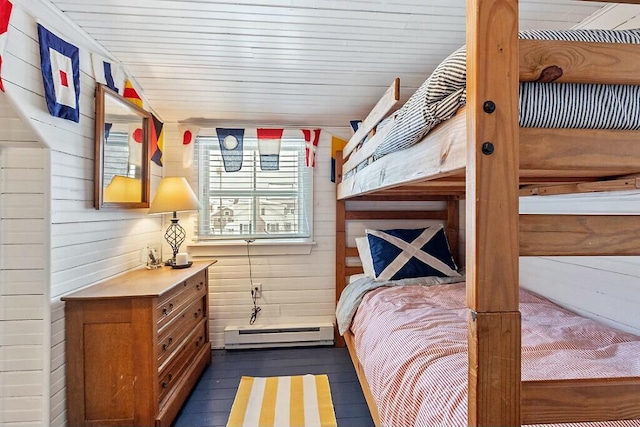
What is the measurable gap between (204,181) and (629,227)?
2915 mm

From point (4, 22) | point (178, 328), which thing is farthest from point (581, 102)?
point (178, 328)

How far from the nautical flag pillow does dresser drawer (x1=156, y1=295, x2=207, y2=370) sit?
1379 millimetres

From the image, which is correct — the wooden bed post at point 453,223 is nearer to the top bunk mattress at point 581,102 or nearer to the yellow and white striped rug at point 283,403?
the yellow and white striped rug at point 283,403

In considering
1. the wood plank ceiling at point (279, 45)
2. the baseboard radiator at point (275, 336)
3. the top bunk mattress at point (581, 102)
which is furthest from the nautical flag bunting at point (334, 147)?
the top bunk mattress at point (581, 102)

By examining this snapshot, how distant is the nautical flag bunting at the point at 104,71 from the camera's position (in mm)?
1969

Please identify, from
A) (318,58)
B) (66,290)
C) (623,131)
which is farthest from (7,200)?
(623,131)

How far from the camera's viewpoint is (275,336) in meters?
2.92

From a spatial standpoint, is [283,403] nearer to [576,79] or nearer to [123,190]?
[123,190]

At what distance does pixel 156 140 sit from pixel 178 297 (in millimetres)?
1377

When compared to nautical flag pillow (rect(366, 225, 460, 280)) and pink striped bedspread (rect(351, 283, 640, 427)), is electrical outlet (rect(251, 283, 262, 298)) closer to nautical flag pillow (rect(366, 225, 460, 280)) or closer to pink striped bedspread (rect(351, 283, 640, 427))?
nautical flag pillow (rect(366, 225, 460, 280))

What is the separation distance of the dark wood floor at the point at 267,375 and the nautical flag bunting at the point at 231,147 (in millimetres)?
1635

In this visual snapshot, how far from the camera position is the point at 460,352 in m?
1.25

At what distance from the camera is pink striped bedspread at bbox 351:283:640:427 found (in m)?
1.07

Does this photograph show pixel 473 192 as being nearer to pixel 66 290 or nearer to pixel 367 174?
pixel 367 174
